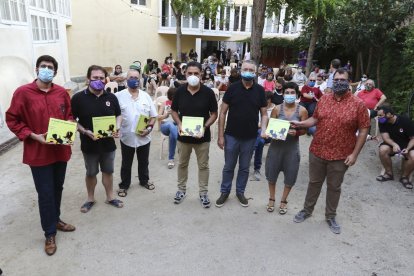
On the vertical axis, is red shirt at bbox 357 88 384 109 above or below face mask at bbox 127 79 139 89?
below

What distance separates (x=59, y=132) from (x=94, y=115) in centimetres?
66

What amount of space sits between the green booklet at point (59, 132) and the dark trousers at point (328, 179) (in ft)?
9.01

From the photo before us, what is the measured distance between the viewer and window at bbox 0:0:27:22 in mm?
8273

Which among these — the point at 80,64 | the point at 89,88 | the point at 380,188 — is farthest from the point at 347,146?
the point at 80,64

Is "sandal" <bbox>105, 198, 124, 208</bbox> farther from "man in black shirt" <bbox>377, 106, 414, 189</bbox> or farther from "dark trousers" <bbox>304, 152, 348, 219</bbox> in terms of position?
"man in black shirt" <bbox>377, 106, 414, 189</bbox>

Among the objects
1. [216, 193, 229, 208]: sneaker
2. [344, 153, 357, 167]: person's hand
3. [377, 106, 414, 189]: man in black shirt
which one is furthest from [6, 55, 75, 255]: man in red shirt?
[377, 106, 414, 189]: man in black shirt

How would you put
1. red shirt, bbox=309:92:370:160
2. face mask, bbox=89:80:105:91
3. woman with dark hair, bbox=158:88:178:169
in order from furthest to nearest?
woman with dark hair, bbox=158:88:178:169 → face mask, bbox=89:80:105:91 → red shirt, bbox=309:92:370:160

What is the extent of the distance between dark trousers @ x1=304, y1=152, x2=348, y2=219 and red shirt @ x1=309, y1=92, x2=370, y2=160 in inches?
4.2

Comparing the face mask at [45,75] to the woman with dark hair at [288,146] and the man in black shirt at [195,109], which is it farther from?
the woman with dark hair at [288,146]

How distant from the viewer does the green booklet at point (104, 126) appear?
3822mm

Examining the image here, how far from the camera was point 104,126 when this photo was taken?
12.7ft

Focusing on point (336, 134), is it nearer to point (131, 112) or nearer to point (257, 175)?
point (257, 175)

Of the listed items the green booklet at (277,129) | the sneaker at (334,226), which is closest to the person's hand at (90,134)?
the green booklet at (277,129)

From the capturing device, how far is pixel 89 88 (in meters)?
3.85
